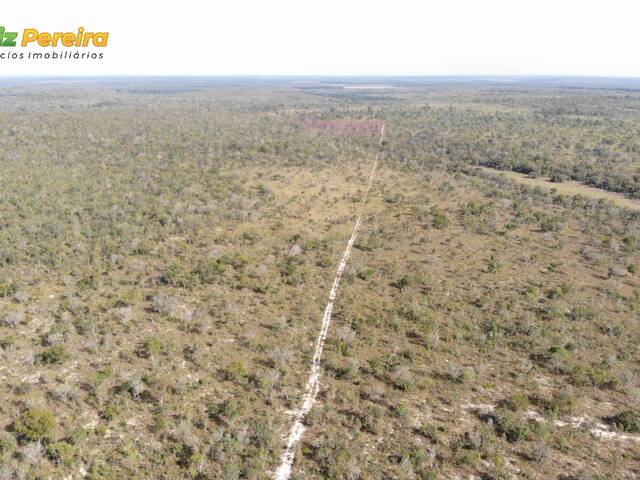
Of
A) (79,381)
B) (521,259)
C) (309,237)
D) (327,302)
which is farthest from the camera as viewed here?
(309,237)

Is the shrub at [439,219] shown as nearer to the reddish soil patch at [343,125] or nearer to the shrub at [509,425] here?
the shrub at [509,425]

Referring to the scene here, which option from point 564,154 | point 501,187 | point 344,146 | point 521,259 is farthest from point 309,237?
point 564,154

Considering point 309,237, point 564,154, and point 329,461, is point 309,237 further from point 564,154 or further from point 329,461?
point 564,154

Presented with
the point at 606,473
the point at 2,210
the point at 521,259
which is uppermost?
the point at 2,210

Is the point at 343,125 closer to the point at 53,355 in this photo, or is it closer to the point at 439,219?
the point at 439,219

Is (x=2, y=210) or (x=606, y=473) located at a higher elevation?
(x=2, y=210)
